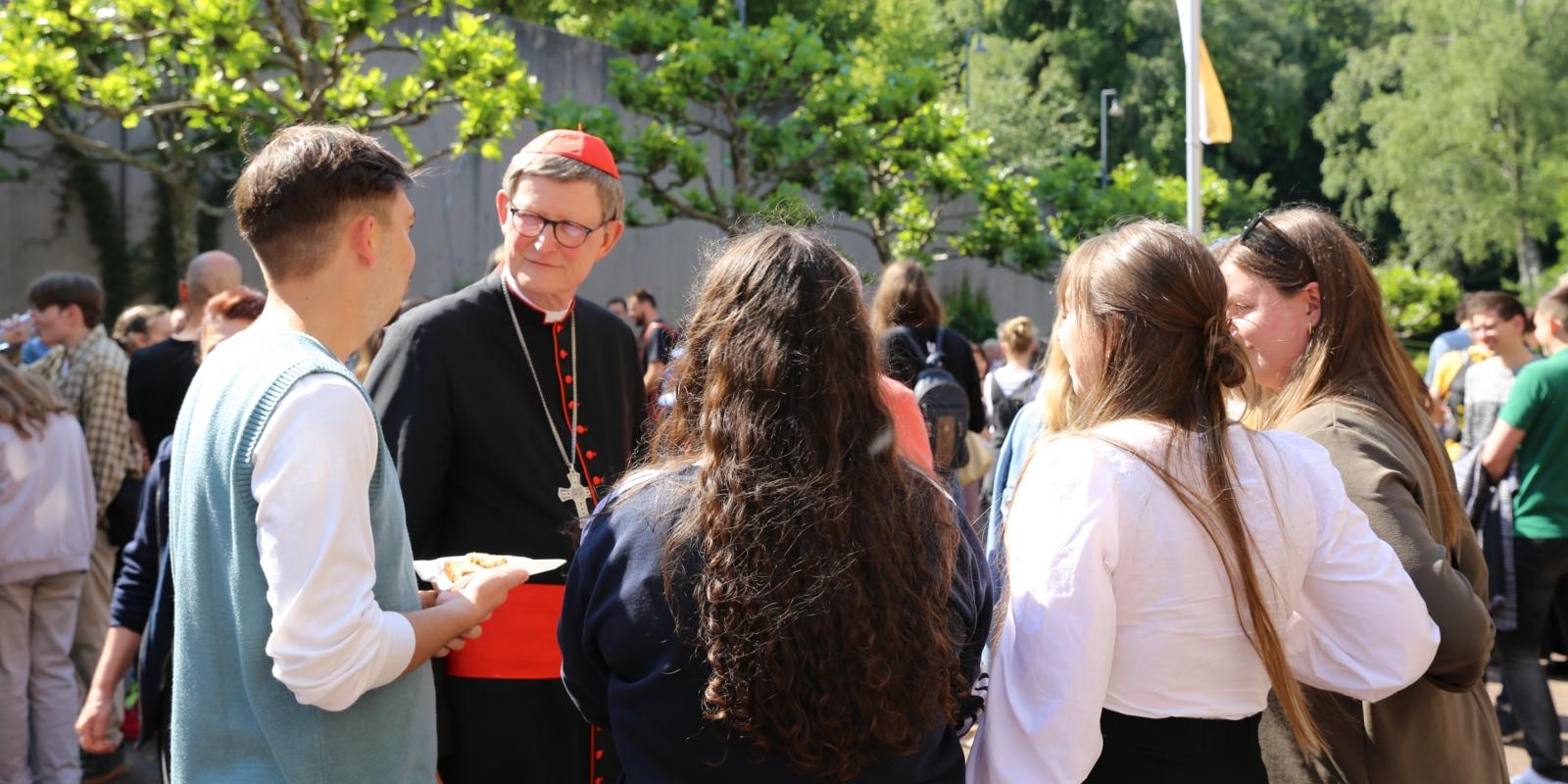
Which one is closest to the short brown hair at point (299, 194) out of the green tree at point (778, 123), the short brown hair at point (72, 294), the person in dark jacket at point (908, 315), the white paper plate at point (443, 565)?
the white paper plate at point (443, 565)

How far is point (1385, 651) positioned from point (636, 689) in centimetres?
116

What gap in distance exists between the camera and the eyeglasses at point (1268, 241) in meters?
2.50

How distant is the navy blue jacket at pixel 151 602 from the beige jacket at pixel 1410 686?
2.35 metres

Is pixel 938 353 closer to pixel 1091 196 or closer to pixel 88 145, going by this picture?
pixel 88 145

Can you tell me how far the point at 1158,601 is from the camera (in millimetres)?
1906

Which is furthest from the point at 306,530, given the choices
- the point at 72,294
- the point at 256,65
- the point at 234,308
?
the point at 256,65

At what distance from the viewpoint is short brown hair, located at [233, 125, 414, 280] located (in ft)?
6.29

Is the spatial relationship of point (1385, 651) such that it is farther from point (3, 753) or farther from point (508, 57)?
point (508, 57)

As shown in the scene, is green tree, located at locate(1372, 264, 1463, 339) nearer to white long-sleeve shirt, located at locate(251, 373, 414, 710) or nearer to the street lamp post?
the street lamp post

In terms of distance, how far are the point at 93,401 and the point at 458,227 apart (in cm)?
981

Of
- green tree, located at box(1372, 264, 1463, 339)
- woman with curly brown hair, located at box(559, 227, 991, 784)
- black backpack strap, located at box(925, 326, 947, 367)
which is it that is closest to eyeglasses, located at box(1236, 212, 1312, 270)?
woman with curly brown hair, located at box(559, 227, 991, 784)

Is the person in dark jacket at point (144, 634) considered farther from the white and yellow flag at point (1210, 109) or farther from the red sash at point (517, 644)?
the white and yellow flag at point (1210, 109)

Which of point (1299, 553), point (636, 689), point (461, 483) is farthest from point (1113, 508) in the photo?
point (461, 483)

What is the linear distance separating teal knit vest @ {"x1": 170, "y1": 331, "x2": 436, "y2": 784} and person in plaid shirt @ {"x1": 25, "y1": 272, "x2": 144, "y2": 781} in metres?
4.07
